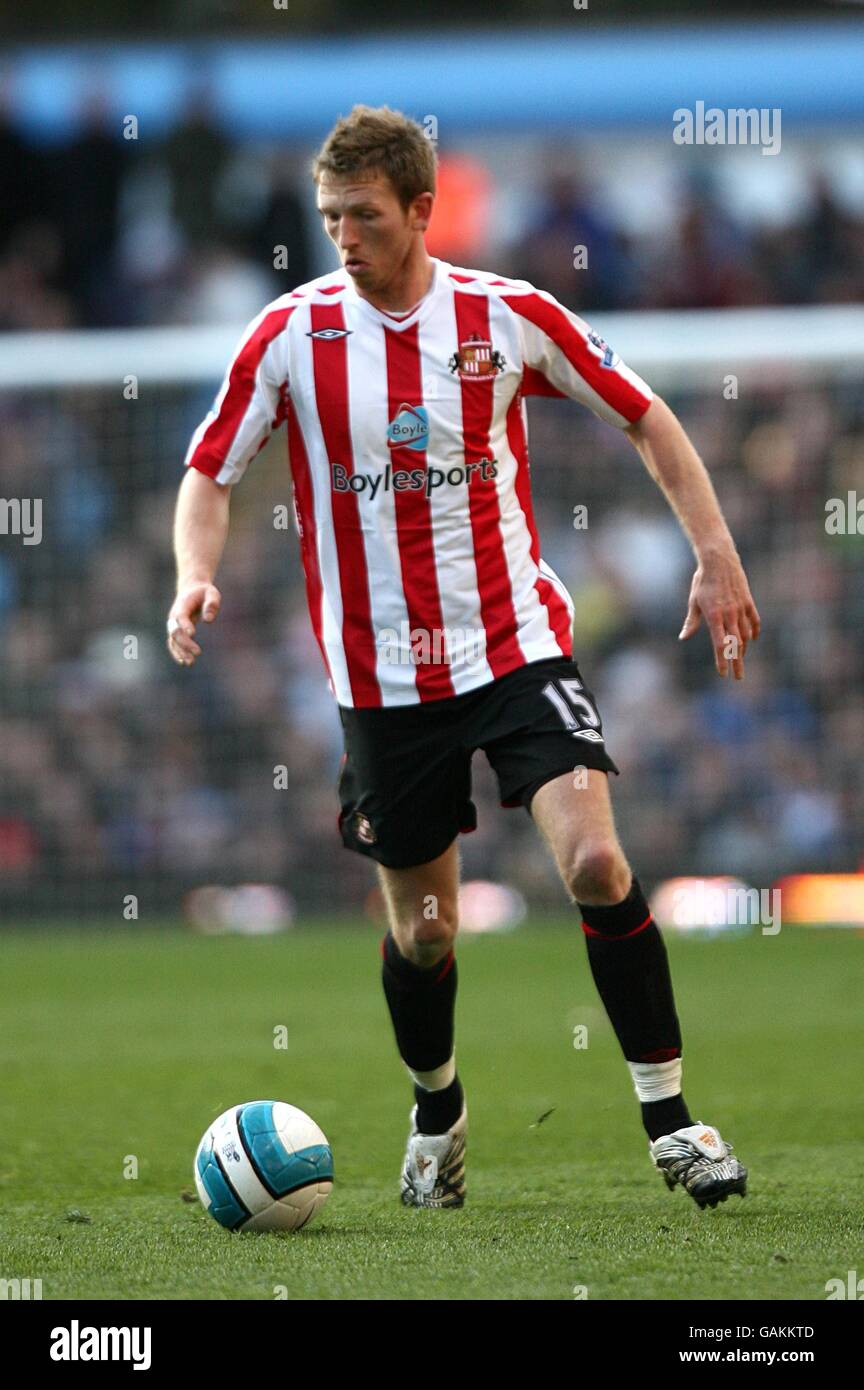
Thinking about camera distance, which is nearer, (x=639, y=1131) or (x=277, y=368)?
(x=277, y=368)

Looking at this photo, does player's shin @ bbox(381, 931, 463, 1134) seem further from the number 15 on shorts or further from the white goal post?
the white goal post

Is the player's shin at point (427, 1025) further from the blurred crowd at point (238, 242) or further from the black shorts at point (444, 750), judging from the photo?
the blurred crowd at point (238, 242)

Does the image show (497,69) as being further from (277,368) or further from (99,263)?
(277,368)

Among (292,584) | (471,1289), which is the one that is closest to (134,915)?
(292,584)

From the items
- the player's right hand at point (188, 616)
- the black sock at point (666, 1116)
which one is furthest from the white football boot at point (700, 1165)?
the player's right hand at point (188, 616)

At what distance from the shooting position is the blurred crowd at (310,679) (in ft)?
43.1

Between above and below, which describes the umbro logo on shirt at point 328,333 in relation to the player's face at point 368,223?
below

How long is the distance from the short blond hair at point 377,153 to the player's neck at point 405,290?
17 cm

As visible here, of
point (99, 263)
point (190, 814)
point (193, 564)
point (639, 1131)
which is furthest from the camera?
point (99, 263)

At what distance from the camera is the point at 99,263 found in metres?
15.1

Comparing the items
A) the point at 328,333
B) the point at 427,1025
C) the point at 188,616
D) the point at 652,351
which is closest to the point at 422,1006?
the point at 427,1025
